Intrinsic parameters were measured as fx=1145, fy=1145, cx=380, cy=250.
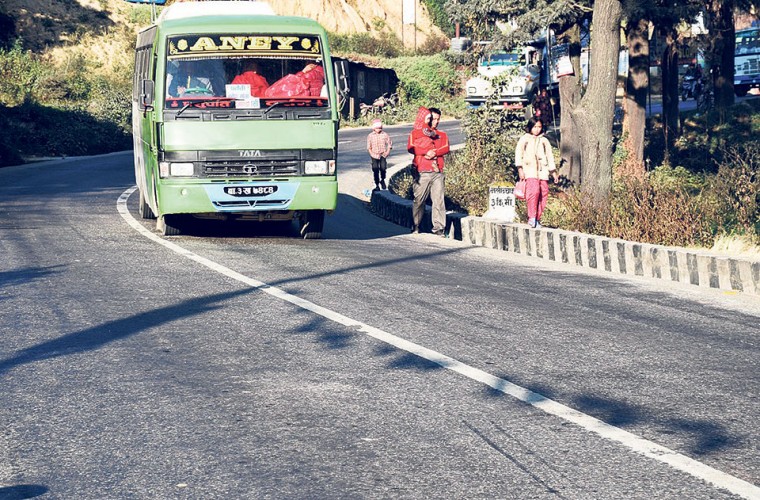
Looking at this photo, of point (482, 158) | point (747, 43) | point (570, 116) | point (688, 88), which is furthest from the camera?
point (688, 88)

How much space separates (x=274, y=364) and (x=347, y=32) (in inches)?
3075

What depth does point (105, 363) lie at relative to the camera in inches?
287

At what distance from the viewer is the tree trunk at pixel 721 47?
32562mm

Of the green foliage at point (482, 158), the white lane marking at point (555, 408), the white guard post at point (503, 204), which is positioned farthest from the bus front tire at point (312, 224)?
the green foliage at point (482, 158)

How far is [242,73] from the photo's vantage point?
1466 cm

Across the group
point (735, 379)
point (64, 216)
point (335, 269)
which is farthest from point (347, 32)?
point (735, 379)

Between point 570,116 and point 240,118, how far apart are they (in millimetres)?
13100

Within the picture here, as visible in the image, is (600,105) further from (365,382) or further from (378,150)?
(365,382)

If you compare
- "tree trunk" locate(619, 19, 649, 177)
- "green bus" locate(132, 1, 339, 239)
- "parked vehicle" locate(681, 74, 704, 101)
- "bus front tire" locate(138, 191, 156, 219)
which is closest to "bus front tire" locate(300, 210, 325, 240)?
"green bus" locate(132, 1, 339, 239)

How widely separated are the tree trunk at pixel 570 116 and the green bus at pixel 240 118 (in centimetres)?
1173

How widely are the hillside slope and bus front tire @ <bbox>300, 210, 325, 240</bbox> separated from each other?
52.9 metres

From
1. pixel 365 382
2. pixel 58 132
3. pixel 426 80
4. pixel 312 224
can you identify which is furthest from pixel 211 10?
pixel 426 80

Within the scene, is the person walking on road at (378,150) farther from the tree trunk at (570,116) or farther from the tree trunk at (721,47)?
the tree trunk at (721,47)

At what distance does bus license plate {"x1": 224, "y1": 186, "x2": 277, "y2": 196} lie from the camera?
14.5m
